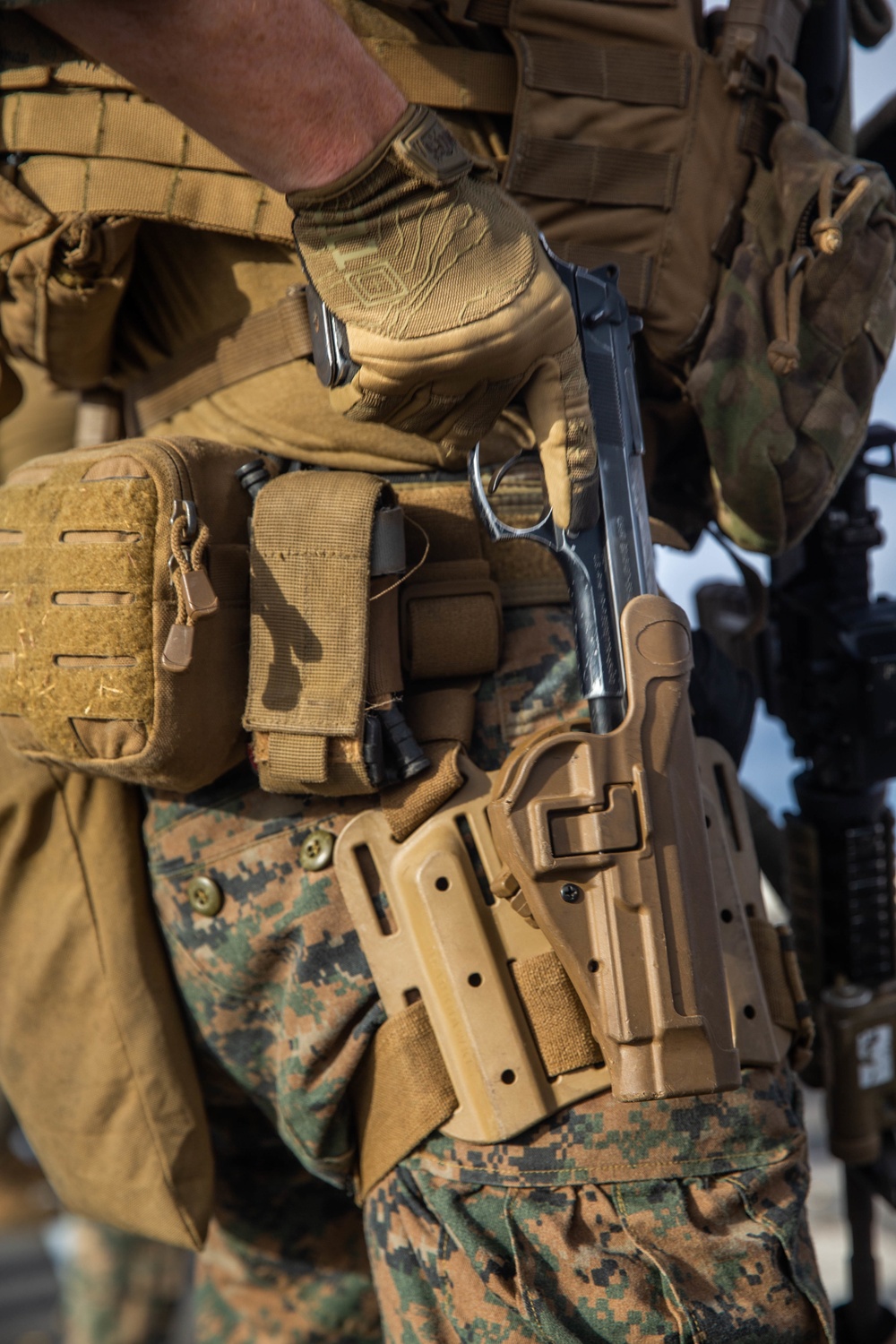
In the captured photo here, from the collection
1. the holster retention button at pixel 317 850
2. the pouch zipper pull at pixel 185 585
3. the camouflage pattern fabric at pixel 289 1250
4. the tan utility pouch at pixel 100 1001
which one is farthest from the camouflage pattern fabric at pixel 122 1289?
the pouch zipper pull at pixel 185 585

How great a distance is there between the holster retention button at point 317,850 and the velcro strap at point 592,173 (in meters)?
0.81

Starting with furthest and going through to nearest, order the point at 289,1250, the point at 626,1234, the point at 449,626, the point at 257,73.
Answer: the point at 289,1250 < the point at 449,626 < the point at 626,1234 < the point at 257,73

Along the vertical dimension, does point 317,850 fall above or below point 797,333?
below

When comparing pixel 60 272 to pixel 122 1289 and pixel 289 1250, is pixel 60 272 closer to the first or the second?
pixel 289 1250

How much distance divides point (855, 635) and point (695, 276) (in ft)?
2.40

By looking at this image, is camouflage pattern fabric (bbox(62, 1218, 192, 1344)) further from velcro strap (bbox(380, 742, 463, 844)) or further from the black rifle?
velcro strap (bbox(380, 742, 463, 844))

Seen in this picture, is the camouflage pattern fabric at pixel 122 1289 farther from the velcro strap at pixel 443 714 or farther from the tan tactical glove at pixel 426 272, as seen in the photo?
the tan tactical glove at pixel 426 272

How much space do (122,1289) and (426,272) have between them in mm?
2591

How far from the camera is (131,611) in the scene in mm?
1215

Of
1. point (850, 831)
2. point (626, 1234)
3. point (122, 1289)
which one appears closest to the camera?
point (626, 1234)

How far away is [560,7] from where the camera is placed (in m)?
1.40

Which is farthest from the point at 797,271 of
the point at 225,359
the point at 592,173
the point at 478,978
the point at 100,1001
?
the point at 100,1001

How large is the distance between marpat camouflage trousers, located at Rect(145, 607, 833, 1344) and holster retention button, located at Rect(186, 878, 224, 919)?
0.03 feet

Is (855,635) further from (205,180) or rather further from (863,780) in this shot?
(205,180)
